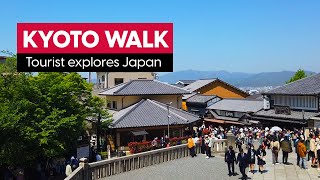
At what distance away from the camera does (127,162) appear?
70.2 feet

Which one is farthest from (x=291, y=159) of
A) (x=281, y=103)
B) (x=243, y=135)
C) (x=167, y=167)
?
(x=281, y=103)

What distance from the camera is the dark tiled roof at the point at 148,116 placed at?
39425 millimetres

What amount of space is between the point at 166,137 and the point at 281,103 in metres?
16.6

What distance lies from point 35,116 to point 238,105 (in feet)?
117

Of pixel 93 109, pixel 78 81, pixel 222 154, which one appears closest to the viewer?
pixel 222 154

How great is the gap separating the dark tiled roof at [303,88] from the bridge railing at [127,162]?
19.5m

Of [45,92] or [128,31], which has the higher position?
[128,31]

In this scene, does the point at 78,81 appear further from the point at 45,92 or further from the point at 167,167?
the point at 167,167

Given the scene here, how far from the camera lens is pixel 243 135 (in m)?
35.1

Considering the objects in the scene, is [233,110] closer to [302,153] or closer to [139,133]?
[139,133]

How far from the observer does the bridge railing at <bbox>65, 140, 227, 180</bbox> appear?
1823 centimetres

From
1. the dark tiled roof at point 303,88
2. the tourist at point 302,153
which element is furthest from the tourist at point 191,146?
the dark tiled roof at point 303,88

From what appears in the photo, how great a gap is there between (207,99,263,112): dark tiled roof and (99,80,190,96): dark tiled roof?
938 centimetres

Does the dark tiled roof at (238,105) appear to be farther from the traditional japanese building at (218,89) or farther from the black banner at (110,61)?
the black banner at (110,61)
